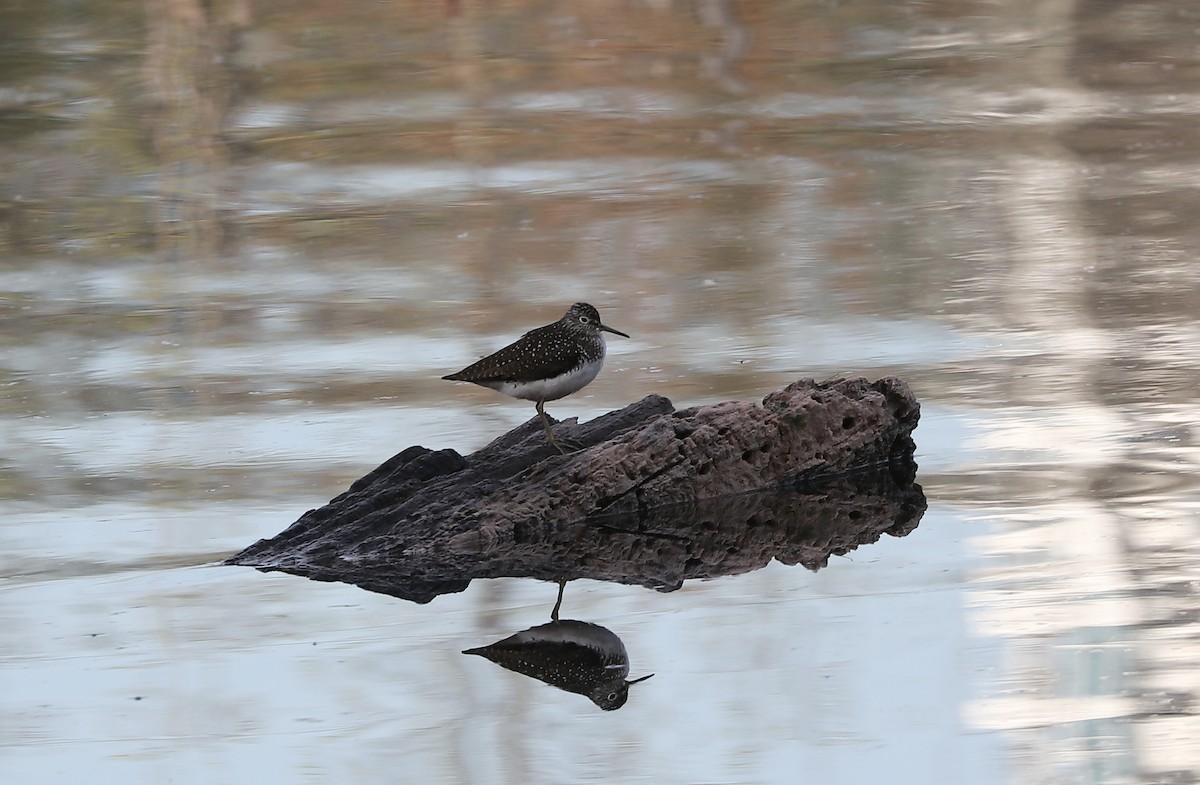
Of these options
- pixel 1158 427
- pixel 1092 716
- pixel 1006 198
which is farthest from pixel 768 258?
pixel 1092 716

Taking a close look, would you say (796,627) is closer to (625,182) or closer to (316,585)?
(316,585)

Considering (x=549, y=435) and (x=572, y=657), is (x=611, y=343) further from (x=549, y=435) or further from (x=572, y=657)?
(x=572, y=657)

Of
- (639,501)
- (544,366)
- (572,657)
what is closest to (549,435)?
(544,366)

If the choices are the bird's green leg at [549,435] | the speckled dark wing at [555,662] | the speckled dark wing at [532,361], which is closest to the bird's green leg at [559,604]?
the speckled dark wing at [555,662]

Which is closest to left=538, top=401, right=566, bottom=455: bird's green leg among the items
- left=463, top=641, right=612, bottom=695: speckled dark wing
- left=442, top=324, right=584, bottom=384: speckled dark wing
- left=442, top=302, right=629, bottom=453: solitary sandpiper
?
left=442, top=302, right=629, bottom=453: solitary sandpiper

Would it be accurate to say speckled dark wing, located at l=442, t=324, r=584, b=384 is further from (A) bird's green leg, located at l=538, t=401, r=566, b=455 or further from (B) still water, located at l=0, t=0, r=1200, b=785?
(B) still water, located at l=0, t=0, r=1200, b=785

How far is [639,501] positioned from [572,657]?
4.02 ft

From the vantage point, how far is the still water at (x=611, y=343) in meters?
4.99

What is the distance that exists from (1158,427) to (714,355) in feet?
6.84

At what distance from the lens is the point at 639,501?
21.5 feet

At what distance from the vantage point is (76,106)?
49.1 ft

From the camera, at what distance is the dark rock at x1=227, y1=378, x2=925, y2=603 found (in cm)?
621

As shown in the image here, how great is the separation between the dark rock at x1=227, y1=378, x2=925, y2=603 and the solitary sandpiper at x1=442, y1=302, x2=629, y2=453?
20 cm

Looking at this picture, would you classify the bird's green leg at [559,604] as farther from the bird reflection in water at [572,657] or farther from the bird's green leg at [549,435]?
the bird's green leg at [549,435]
